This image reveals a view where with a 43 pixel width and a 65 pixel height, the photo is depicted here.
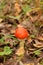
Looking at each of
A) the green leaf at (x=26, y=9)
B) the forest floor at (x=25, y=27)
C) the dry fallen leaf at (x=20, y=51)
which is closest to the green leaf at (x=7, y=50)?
the forest floor at (x=25, y=27)

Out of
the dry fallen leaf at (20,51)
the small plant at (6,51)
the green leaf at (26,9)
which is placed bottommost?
the dry fallen leaf at (20,51)

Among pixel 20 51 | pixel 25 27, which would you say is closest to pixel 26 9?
pixel 25 27

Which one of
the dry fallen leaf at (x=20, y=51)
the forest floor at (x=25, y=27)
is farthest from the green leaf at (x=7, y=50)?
the dry fallen leaf at (x=20, y=51)

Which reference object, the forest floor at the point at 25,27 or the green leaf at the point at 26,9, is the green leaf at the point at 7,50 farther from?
the green leaf at the point at 26,9

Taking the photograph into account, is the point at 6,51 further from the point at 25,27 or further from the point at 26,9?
the point at 26,9

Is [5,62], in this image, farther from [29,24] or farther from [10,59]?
[29,24]

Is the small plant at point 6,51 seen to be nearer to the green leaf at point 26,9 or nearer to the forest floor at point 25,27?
the forest floor at point 25,27

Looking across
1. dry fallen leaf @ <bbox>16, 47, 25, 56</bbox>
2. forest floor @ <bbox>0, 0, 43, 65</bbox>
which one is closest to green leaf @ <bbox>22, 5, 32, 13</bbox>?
forest floor @ <bbox>0, 0, 43, 65</bbox>

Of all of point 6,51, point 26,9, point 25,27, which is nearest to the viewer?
point 6,51

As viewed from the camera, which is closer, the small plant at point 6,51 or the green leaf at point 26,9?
the small plant at point 6,51

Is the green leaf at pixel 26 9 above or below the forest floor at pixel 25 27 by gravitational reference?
above

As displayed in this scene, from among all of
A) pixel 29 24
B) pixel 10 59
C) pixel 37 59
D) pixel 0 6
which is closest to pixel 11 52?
pixel 10 59
